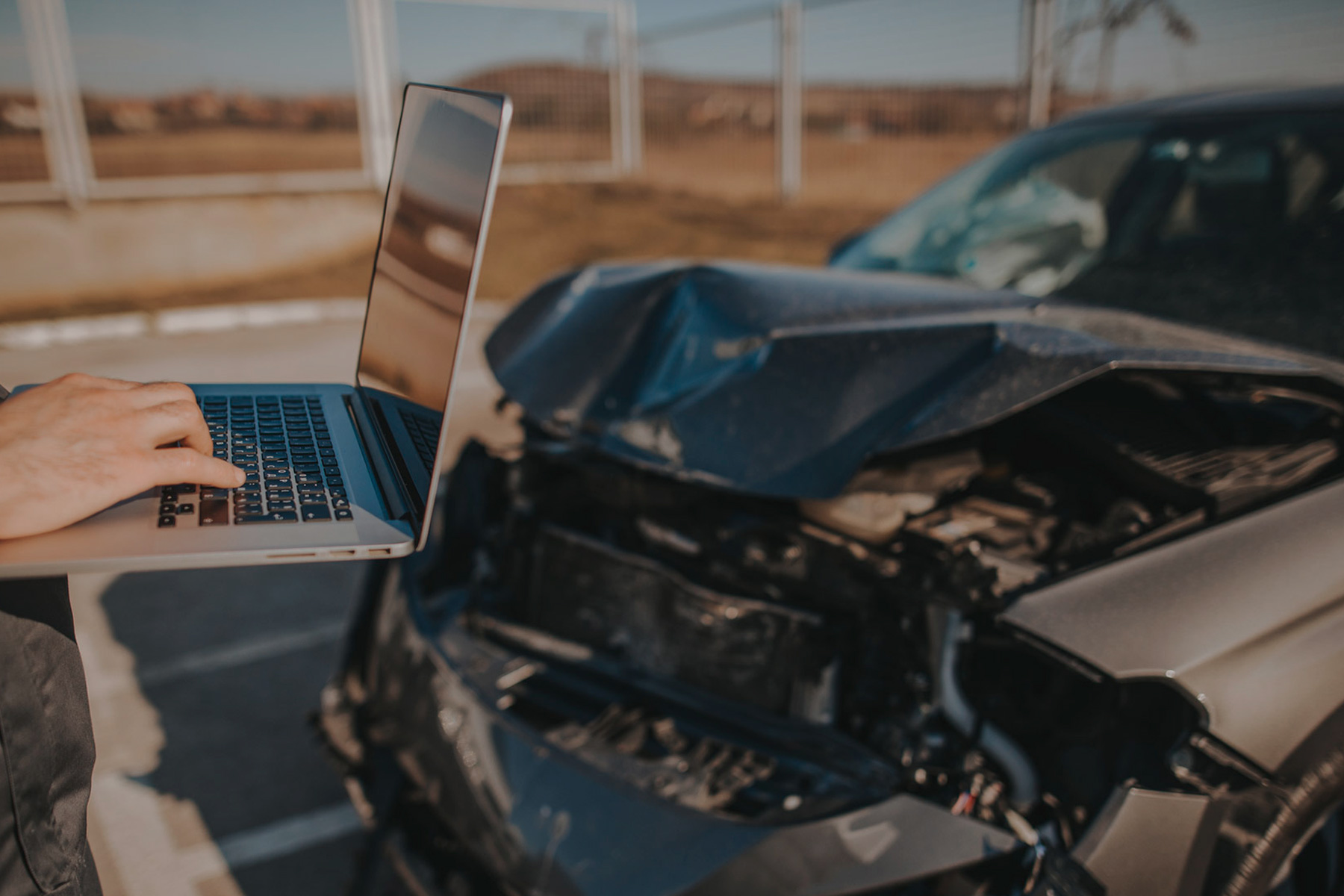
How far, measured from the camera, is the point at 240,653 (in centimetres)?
322

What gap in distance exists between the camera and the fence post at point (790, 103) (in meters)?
10.9

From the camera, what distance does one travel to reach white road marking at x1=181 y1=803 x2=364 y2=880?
7.25ft

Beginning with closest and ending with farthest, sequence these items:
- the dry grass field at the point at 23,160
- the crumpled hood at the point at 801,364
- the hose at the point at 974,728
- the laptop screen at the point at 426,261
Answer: the laptop screen at the point at 426,261
the hose at the point at 974,728
the crumpled hood at the point at 801,364
the dry grass field at the point at 23,160

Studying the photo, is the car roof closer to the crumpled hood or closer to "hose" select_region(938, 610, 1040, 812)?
the crumpled hood

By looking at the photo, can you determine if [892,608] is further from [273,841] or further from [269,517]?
[273,841]

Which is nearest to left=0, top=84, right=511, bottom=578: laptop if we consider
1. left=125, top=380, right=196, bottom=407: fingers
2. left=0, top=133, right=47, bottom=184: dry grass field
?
left=125, top=380, right=196, bottom=407: fingers

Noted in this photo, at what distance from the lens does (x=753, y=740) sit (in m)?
1.70

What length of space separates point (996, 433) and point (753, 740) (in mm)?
919

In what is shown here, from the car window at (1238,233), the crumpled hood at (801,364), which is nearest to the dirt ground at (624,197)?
the car window at (1238,233)

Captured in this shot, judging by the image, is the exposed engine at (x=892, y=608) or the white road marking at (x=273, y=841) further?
the white road marking at (x=273, y=841)

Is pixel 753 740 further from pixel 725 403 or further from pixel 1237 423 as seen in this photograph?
pixel 1237 423

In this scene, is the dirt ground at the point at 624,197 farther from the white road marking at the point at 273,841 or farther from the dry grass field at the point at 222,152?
the white road marking at the point at 273,841

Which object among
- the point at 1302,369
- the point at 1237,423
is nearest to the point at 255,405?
the point at 1302,369

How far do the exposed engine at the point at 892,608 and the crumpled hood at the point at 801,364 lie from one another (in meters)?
0.15
